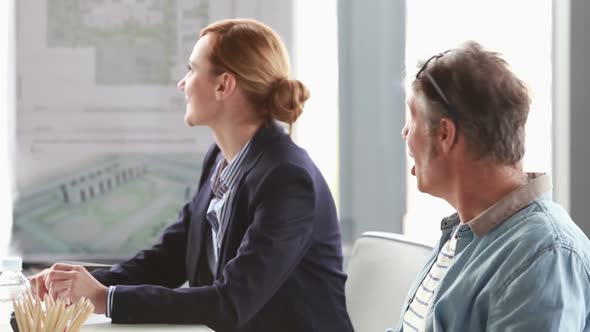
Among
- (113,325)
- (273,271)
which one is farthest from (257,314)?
(113,325)

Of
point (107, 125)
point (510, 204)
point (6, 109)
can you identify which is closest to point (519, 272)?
point (510, 204)

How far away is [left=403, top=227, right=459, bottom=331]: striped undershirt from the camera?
5.53 ft

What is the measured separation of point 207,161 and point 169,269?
335mm

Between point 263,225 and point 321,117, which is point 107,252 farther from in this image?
point 263,225

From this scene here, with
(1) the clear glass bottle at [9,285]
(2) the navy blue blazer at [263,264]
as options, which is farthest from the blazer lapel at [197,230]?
(1) the clear glass bottle at [9,285]

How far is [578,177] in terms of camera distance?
11.2ft

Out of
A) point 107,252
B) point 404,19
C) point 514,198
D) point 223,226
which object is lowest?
point 107,252

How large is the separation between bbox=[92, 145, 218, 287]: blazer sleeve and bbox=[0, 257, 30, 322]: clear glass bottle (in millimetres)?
601

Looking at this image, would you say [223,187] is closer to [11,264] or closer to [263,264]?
[263,264]

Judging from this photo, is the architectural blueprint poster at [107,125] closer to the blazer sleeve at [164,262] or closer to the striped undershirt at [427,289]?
the blazer sleeve at [164,262]

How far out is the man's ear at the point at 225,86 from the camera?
101 inches

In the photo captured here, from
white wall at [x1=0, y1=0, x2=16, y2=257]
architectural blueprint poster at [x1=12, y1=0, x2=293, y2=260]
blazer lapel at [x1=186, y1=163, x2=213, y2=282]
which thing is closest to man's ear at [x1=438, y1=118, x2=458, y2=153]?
blazer lapel at [x1=186, y1=163, x2=213, y2=282]

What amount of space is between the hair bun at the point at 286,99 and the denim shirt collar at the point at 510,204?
3.48 ft

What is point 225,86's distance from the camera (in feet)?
8.45
